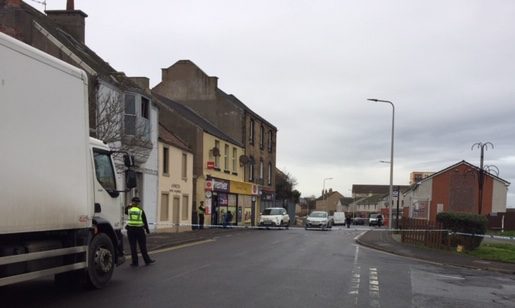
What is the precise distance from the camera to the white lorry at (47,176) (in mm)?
7105

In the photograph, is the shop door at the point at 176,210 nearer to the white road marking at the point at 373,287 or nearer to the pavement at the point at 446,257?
the pavement at the point at 446,257

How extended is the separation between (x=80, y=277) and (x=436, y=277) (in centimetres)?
851

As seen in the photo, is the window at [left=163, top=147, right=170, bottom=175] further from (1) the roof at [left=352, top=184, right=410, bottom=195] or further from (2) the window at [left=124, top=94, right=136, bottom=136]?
(1) the roof at [left=352, top=184, right=410, bottom=195]

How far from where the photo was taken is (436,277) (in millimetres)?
13297

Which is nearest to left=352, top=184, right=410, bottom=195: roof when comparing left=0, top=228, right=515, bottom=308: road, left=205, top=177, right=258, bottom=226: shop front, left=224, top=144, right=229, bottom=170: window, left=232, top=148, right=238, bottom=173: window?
left=205, top=177, right=258, bottom=226: shop front

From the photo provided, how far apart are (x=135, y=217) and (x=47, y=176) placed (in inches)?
215

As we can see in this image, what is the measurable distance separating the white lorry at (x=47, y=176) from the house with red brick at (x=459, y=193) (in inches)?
2089

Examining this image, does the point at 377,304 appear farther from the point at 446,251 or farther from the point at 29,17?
the point at 29,17

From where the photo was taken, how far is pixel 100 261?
9734mm

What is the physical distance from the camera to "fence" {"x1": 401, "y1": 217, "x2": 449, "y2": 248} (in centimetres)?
2312

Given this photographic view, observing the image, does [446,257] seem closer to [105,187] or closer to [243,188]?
[105,187]

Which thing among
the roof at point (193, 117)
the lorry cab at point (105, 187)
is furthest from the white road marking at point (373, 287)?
the roof at point (193, 117)

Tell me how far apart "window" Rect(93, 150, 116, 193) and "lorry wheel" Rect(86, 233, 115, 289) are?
3.35 feet

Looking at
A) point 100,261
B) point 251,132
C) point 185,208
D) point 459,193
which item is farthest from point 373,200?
point 100,261
